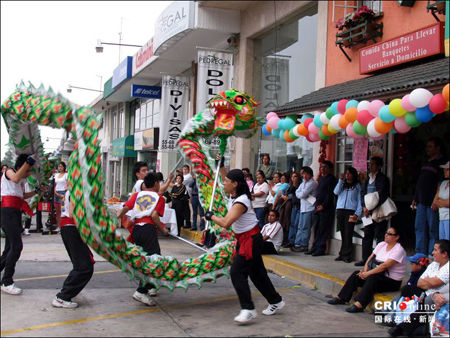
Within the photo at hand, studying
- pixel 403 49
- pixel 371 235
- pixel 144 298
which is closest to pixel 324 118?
pixel 403 49

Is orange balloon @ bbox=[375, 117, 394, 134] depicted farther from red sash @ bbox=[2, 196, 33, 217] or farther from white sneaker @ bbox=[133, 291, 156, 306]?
red sash @ bbox=[2, 196, 33, 217]

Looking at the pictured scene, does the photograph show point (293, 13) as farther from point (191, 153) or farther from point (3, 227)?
point (3, 227)

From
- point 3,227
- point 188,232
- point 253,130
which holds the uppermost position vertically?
point 253,130

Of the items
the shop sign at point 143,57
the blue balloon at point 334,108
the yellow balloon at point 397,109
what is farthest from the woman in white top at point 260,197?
the shop sign at point 143,57

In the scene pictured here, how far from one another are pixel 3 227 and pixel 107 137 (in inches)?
1144

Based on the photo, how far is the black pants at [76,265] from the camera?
598 centimetres

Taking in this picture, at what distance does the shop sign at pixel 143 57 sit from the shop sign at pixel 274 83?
16.4 feet

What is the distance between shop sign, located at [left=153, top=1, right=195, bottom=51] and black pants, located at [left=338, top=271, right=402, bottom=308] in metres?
9.44

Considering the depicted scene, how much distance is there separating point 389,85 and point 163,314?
14.0 ft

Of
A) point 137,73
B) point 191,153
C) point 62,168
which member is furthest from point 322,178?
point 137,73

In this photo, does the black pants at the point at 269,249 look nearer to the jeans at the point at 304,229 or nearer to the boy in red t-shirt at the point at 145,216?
the jeans at the point at 304,229

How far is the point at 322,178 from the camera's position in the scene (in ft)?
30.8

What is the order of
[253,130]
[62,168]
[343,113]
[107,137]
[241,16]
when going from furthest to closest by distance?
[107,137] → [241,16] → [62,168] → [253,130] → [343,113]

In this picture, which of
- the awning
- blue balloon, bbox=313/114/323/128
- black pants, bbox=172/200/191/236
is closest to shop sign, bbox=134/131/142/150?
black pants, bbox=172/200/191/236
